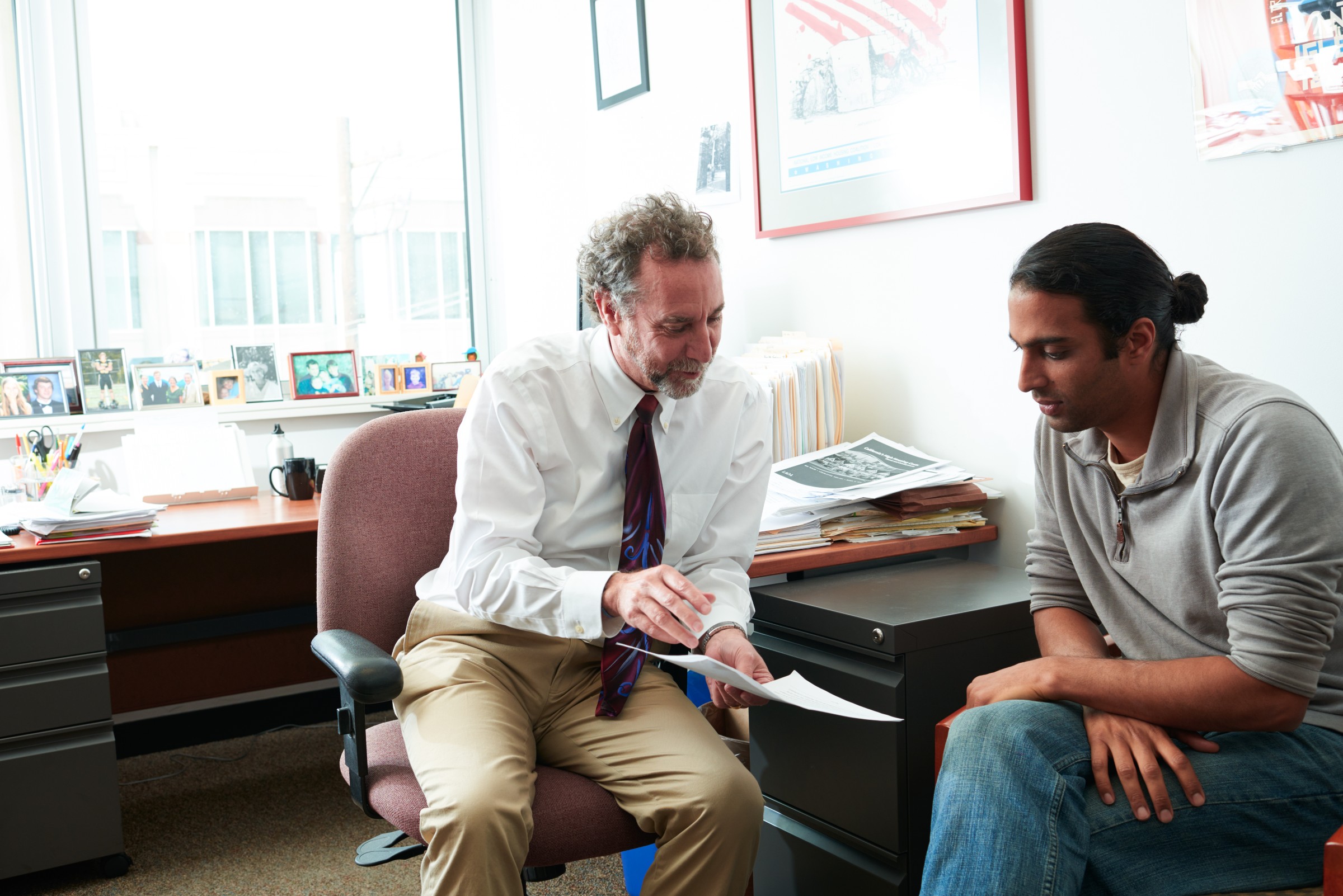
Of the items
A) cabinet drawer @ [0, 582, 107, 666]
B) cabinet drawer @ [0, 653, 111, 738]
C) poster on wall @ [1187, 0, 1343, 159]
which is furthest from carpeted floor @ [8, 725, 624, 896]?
poster on wall @ [1187, 0, 1343, 159]

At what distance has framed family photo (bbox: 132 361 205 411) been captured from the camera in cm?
296

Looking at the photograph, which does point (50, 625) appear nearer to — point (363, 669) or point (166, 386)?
point (363, 669)

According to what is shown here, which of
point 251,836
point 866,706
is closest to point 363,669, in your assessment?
point 866,706

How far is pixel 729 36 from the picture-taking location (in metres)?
2.50

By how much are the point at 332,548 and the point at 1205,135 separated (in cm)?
146

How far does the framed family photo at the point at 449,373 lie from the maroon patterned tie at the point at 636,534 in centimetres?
191

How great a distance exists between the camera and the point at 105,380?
2885 millimetres

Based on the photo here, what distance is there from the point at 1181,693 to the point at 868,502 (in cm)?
77

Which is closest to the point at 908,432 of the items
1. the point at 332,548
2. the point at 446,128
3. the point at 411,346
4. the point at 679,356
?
the point at 679,356

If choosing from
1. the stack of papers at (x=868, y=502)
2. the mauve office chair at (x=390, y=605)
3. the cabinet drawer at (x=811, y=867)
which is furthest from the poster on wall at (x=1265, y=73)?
the mauve office chair at (x=390, y=605)

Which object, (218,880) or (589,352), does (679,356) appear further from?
(218,880)

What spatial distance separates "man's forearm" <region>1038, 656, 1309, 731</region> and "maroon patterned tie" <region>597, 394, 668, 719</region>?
58 cm

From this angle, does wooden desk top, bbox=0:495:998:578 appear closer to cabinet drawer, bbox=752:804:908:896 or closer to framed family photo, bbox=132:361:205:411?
cabinet drawer, bbox=752:804:908:896

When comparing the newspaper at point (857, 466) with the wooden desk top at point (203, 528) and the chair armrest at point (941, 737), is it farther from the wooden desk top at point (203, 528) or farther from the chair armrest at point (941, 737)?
the wooden desk top at point (203, 528)
